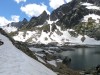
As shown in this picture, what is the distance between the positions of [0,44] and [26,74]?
603 inches

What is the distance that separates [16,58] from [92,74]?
52222mm

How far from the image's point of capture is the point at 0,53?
24.9 metres

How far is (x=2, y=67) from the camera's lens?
19406mm

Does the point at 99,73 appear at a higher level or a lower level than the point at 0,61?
lower

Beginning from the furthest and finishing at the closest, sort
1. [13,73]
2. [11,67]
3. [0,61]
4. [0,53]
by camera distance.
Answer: [0,53] → [0,61] → [11,67] → [13,73]

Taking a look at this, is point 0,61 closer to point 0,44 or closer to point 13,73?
point 13,73

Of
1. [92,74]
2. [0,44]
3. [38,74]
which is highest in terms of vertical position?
[0,44]

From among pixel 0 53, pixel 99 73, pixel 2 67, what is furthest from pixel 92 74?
pixel 2 67

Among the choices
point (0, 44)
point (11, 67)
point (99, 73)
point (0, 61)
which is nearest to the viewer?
point (11, 67)

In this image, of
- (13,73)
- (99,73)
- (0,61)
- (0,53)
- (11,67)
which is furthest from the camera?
(99,73)

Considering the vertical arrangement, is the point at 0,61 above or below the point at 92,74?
above

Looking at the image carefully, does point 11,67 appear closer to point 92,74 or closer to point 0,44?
point 0,44

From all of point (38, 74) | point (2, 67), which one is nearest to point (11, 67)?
point (2, 67)

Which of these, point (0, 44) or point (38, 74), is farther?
point (0, 44)
